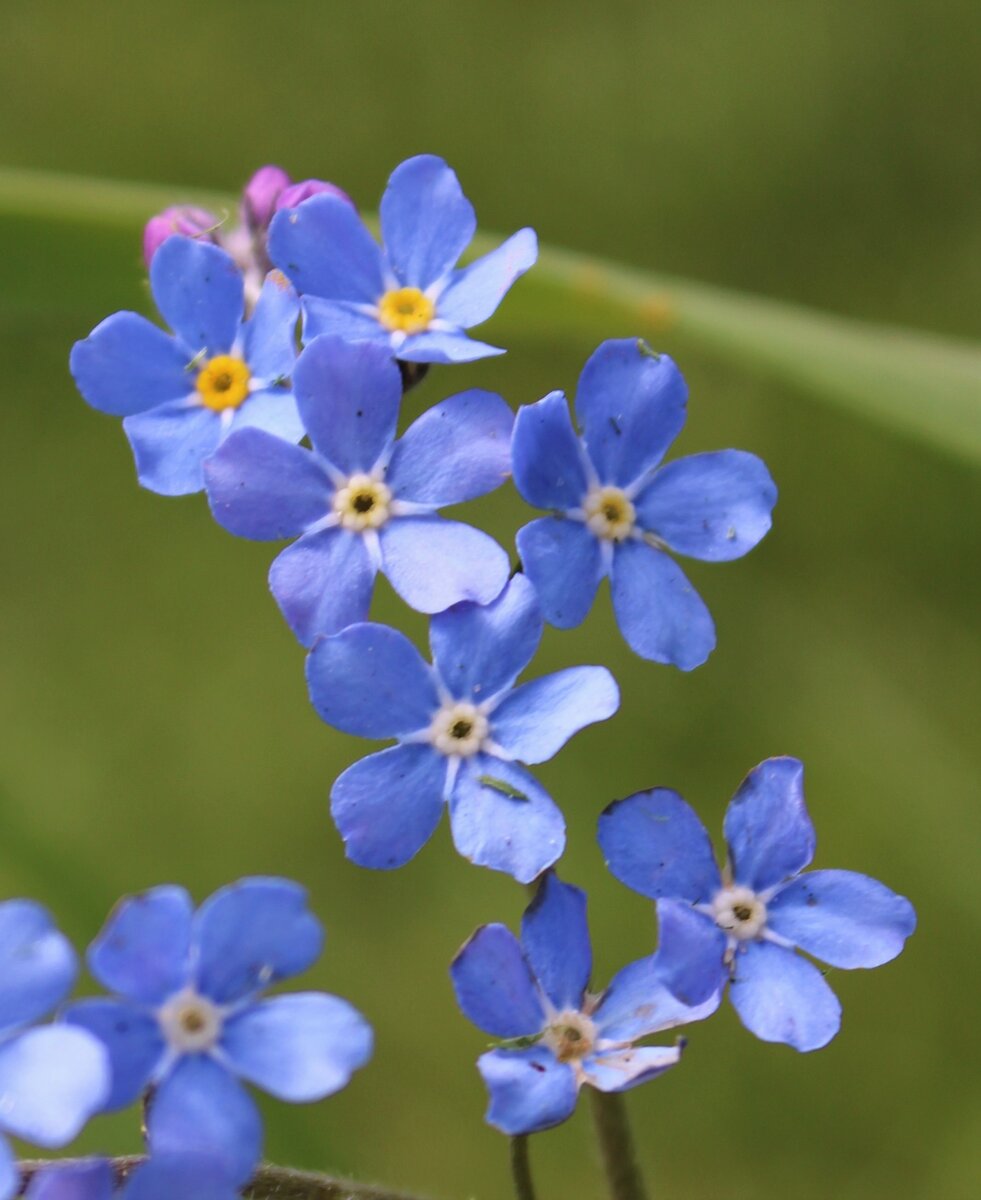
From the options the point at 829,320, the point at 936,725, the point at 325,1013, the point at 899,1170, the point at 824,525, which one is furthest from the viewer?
the point at 824,525

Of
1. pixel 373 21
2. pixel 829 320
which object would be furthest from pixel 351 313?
pixel 373 21

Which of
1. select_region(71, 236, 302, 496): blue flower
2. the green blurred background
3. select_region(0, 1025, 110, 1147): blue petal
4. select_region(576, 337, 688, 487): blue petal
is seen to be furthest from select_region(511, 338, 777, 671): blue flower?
the green blurred background

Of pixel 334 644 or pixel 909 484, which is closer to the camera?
pixel 334 644

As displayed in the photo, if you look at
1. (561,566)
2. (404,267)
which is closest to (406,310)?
(404,267)

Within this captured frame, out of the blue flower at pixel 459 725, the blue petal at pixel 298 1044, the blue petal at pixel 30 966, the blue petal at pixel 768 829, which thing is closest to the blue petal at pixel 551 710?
the blue flower at pixel 459 725

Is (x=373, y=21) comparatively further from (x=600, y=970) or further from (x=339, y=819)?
(x=339, y=819)

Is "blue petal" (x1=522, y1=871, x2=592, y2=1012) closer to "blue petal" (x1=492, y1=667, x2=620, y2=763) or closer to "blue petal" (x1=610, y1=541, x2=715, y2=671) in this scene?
"blue petal" (x1=492, y1=667, x2=620, y2=763)

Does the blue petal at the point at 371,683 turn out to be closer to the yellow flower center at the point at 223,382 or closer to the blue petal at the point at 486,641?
the blue petal at the point at 486,641
